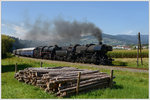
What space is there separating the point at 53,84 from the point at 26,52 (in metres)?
41.8

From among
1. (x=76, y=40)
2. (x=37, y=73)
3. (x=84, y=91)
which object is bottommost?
(x=84, y=91)

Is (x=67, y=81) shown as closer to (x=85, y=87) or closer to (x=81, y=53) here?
→ (x=85, y=87)

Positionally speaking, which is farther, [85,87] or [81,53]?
[81,53]

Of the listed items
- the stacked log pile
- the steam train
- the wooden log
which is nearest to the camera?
the wooden log

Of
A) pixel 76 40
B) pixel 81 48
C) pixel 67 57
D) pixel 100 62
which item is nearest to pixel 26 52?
pixel 76 40

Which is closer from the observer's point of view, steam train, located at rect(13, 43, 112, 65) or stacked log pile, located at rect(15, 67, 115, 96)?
stacked log pile, located at rect(15, 67, 115, 96)

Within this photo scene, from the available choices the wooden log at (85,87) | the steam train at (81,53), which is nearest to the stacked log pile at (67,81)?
the wooden log at (85,87)

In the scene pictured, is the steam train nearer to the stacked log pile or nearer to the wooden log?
the stacked log pile

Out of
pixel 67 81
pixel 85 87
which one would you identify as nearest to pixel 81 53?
pixel 85 87

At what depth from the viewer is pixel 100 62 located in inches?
→ 985

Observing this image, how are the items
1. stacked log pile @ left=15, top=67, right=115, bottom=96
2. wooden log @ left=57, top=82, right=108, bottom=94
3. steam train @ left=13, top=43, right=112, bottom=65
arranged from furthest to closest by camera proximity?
steam train @ left=13, top=43, right=112, bottom=65 < stacked log pile @ left=15, top=67, right=115, bottom=96 < wooden log @ left=57, top=82, right=108, bottom=94

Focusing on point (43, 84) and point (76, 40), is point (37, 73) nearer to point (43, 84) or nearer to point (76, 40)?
point (43, 84)

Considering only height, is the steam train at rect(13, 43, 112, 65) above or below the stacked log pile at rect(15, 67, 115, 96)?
above

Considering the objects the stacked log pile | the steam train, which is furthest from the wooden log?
the steam train
